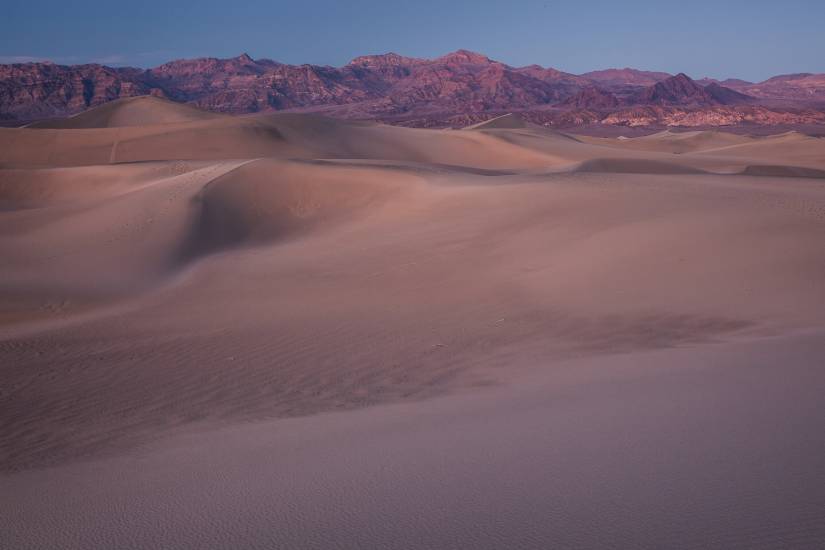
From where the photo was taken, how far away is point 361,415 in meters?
4.98

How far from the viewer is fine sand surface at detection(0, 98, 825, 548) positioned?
3.00 meters

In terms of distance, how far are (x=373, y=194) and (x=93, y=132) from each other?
24.1 meters

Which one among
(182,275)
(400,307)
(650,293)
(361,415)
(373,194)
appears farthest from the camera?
(373,194)

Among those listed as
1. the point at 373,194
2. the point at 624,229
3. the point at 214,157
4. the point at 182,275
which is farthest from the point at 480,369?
the point at 214,157

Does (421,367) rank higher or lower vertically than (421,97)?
lower

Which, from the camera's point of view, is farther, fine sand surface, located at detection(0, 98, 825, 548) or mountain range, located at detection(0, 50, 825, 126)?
mountain range, located at detection(0, 50, 825, 126)

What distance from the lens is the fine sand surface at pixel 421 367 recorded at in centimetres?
300

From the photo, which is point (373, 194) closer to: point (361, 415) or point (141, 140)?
point (361, 415)

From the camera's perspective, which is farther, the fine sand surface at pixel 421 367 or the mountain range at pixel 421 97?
the mountain range at pixel 421 97

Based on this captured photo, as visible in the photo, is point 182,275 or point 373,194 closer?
point 182,275

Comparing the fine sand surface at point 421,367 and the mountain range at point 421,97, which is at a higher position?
the mountain range at point 421,97

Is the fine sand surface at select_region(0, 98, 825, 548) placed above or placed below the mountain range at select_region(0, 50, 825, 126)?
below

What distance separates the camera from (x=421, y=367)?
20.4ft

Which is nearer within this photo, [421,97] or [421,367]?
[421,367]
